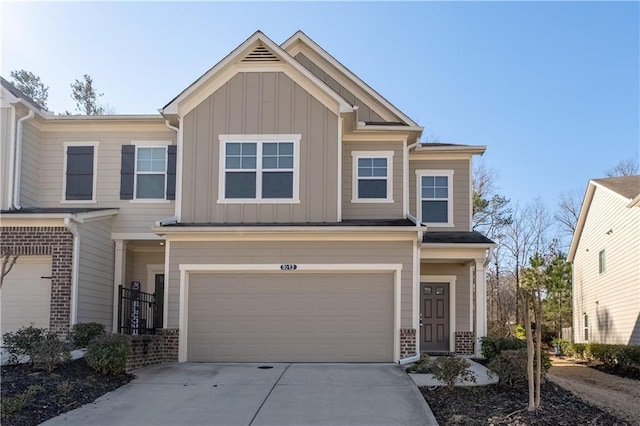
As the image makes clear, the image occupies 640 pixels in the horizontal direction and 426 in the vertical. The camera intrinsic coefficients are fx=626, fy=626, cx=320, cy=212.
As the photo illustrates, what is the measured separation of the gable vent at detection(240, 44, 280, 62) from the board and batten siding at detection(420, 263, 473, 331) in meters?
7.07

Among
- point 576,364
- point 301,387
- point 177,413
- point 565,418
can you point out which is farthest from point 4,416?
point 576,364

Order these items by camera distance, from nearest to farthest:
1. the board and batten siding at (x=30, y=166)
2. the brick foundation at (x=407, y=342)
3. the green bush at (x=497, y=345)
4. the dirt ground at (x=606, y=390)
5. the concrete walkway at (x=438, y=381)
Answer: the dirt ground at (x=606, y=390) → the concrete walkway at (x=438, y=381) → the brick foundation at (x=407, y=342) → the green bush at (x=497, y=345) → the board and batten siding at (x=30, y=166)

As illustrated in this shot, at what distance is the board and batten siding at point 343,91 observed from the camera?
17188mm

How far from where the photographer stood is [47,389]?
373 inches

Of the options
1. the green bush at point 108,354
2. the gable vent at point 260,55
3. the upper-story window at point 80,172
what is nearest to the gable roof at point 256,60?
the gable vent at point 260,55

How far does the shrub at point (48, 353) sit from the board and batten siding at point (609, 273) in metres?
15.2

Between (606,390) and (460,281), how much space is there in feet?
18.2

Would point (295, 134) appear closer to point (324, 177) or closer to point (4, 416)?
point (324, 177)

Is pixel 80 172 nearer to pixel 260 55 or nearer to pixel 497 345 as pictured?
pixel 260 55

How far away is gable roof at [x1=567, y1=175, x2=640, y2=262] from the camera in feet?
60.8

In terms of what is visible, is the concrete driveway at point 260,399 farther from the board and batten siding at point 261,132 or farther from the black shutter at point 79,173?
the black shutter at point 79,173

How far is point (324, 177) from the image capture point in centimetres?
1458

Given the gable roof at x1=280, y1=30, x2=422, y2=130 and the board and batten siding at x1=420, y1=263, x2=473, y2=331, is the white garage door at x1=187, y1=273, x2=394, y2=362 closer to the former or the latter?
the board and batten siding at x1=420, y1=263, x2=473, y2=331

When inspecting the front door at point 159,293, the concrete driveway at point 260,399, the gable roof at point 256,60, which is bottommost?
the concrete driveway at point 260,399
